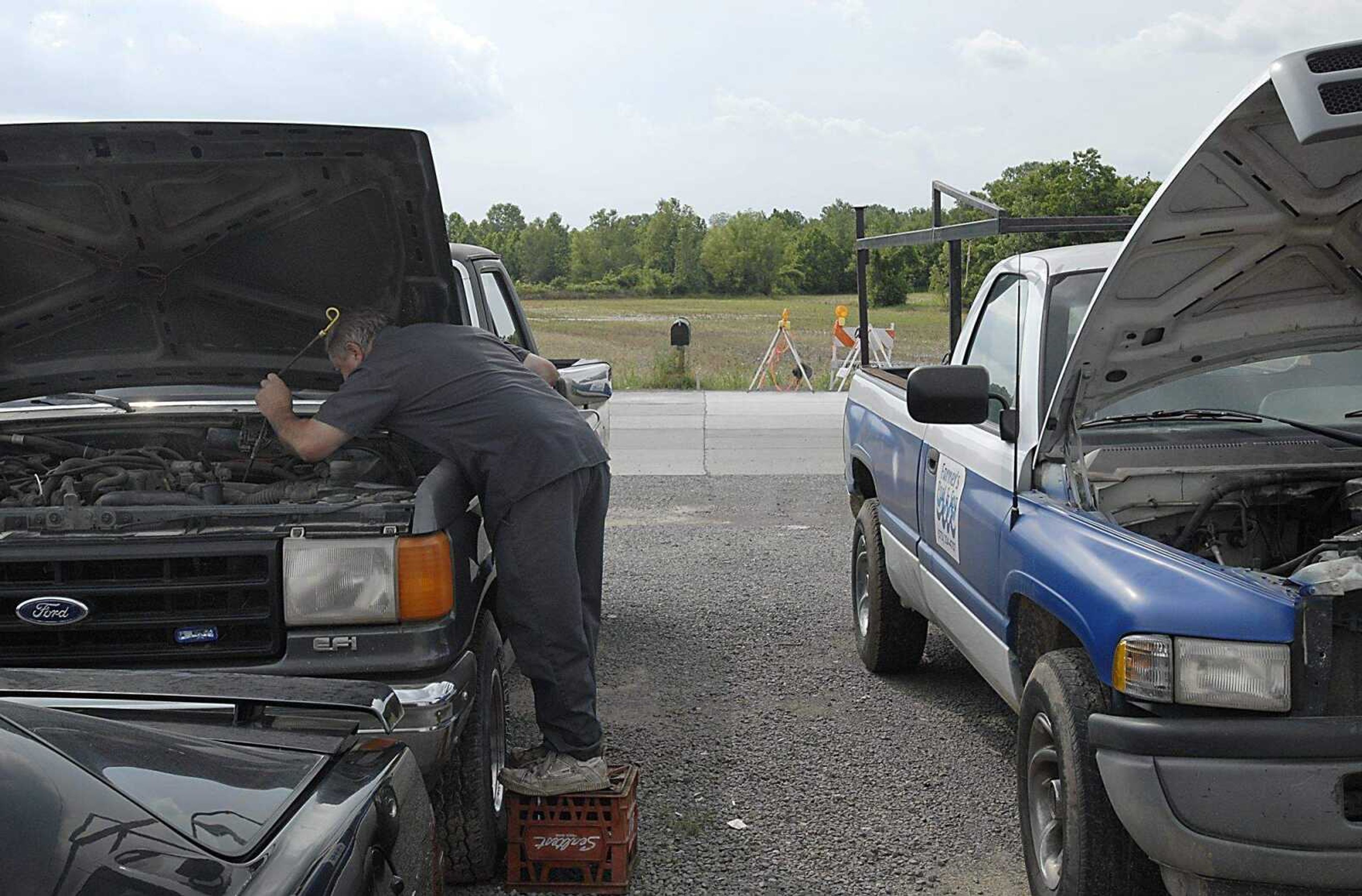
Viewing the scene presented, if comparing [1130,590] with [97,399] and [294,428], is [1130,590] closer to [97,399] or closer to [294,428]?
[294,428]

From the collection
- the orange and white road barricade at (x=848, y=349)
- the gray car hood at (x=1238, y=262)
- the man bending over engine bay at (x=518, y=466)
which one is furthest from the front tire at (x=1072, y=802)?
the orange and white road barricade at (x=848, y=349)

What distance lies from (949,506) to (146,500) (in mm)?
2687

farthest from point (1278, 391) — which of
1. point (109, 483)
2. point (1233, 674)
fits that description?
point (109, 483)

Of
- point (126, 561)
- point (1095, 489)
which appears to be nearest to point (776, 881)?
point (1095, 489)

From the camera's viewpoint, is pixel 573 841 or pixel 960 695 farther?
pixel 960 695

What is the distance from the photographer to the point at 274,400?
15.5 ft

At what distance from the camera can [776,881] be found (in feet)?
14.3

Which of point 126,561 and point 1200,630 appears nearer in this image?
point 1200,630

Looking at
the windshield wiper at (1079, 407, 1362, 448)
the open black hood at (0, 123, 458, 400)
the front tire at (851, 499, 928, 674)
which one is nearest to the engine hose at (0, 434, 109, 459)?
the open black hood at (0, 123, 458, 400)

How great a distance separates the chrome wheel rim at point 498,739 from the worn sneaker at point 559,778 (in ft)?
0.39

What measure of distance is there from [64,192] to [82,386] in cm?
83

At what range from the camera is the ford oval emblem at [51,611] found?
380 cm

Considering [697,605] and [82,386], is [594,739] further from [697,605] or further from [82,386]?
[697,605]

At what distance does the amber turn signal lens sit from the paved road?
8.05 metres
